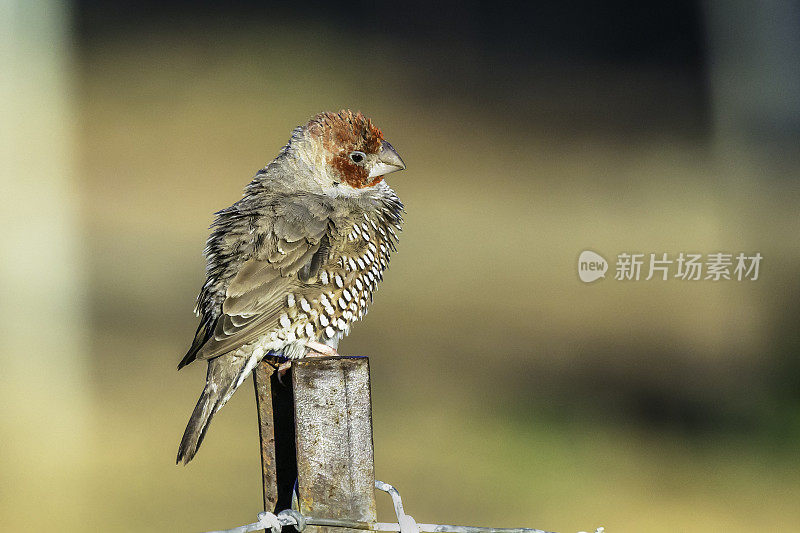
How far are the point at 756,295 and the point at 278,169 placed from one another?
7.25 metres

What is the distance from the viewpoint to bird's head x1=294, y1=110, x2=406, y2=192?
11.2 ft

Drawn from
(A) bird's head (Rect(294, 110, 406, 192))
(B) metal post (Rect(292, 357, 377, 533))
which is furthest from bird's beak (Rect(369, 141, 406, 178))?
(B) metal post (Rect(292, 357, 377, 533))

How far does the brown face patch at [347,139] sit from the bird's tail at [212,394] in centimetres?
94

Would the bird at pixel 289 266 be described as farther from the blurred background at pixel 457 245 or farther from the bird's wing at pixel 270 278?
the blurred background at pixel 457 245

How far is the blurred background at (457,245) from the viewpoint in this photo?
6.29 metres

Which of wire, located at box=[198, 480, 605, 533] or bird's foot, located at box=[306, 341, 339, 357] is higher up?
bird's foot, located at box=[306, 341, 339, 357]

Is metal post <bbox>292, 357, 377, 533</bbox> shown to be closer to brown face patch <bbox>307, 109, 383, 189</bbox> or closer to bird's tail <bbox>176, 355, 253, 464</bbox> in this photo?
bird's tail <bbox>176, 355, 253, 464</bbox>

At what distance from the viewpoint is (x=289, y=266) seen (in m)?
2.87

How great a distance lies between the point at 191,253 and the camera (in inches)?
382

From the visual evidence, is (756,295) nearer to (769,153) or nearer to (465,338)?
(769,153)

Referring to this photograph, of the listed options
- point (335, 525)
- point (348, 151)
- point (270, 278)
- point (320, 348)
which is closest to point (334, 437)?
point (335, 525)
